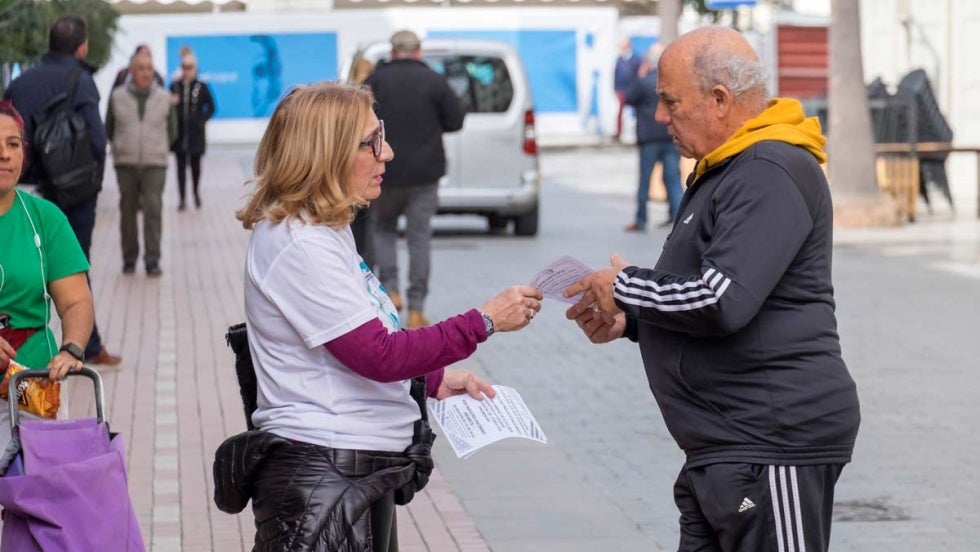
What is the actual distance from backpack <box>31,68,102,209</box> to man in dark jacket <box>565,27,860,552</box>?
653 cm

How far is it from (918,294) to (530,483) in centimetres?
647

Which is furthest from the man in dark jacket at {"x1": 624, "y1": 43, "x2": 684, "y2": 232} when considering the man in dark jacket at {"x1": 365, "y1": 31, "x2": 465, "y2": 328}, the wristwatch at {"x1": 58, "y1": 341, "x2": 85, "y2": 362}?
the wristwatch at {"x1": 58, "y1": 341, "x2": 85, "y2": 362}

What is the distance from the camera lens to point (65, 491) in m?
3.83

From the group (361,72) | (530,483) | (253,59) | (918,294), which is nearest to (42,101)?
(361,72)

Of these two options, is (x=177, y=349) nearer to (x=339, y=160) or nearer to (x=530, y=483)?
(x=530, y=483)

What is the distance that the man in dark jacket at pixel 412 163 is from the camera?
11258 millimetres

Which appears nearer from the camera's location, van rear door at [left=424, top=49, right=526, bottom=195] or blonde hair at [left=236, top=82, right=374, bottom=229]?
blonde hair at [left=236, top=82, right=374, bottom=229]

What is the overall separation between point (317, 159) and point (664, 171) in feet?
49.5

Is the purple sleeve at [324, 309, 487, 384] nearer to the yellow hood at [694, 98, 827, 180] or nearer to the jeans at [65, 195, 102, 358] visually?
the yellow hood at [694, 98, 827, 180]

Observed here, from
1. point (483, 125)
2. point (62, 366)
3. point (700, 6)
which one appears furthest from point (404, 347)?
point (700, 6)

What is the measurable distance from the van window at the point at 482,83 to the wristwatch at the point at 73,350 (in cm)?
1320

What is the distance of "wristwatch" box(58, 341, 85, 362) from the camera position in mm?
4391

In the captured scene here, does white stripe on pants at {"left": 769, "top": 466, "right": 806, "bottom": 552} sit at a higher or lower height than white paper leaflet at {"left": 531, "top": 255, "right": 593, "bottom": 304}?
lower

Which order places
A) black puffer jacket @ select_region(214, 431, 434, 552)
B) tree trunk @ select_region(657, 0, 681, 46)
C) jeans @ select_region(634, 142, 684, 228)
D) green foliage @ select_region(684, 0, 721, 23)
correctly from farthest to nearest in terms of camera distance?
green foliage @ select_region(684, 0, 721, 23) → tree trunk @ select_region(657, 0, 681, 46) → jeans @ select_region(634, 142, 684, 228) → black puffer jacket @ select_region(214, 431, 434, 552)
